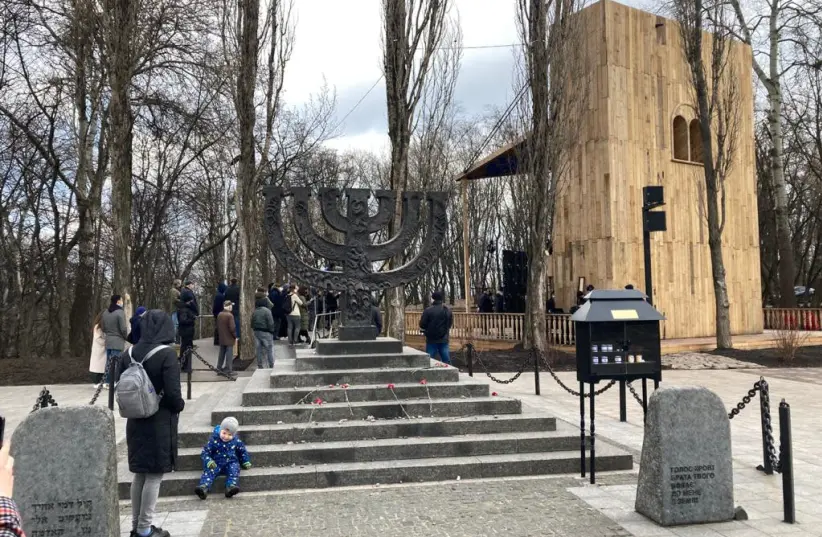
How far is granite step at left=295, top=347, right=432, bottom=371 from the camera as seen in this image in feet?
28.5

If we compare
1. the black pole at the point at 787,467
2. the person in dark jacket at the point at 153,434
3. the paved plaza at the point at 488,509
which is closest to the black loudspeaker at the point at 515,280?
the paved plaza at the point at 488,509

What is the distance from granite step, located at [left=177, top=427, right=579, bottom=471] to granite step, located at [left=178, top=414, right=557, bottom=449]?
0.09 metres

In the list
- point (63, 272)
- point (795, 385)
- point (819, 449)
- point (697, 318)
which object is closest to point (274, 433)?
point (819, 449)

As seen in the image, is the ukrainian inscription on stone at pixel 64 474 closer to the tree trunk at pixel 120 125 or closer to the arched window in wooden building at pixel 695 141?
the tree trunk at pixel 120 125

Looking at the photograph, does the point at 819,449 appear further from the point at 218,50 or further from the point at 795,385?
the point at 218,50

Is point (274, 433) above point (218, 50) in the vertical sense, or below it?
below

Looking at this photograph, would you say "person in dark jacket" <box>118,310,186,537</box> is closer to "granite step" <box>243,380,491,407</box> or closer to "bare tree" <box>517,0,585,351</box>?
"granite step" <box>243,380,491,407</box>

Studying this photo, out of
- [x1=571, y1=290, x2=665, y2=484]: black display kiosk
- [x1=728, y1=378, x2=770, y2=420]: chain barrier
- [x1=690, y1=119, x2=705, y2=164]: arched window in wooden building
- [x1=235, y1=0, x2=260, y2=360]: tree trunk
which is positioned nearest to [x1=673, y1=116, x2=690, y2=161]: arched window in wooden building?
[x1=690, y1=119, x2=705, y2=164]: arched window in wooden building

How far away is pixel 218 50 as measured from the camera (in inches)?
730

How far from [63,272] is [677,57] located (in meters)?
22.2

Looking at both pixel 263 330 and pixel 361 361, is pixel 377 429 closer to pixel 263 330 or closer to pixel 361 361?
pixel 361 361

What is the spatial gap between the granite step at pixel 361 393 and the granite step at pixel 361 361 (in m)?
0.44

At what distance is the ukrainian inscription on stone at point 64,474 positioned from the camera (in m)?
4.41

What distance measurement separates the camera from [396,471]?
6758 mm
